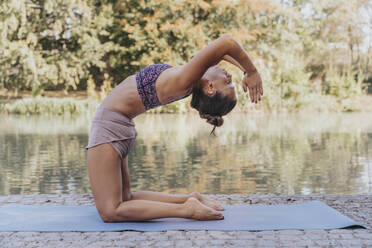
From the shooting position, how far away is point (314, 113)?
14.4 meters

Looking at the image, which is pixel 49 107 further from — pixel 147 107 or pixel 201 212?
pixel 201 212

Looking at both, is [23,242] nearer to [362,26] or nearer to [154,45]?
[154,45]

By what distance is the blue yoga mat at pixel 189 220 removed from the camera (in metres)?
2.67

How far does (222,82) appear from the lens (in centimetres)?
284

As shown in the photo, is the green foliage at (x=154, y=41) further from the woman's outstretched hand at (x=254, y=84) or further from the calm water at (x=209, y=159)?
the woman's outstretched hand at (x=254, y=84)

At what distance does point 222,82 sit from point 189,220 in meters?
0.81

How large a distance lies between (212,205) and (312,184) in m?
2.08

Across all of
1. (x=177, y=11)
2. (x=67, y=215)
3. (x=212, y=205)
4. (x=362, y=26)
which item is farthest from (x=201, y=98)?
(x=362, y=26)

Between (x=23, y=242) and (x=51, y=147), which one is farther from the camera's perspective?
(x=51, y=147)

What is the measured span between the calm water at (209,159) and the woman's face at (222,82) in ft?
5.82

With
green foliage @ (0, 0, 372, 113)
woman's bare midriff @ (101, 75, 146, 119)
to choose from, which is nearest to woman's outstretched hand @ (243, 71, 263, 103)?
woman's bare midriff @ (101, 75, 146, 119)

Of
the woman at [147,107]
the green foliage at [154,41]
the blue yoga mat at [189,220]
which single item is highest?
the green foliage at [154,41]

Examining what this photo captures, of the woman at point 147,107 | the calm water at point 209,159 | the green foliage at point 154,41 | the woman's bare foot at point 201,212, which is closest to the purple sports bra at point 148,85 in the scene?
the woman at point 147,107

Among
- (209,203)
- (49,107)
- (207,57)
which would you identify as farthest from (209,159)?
(49,107)
